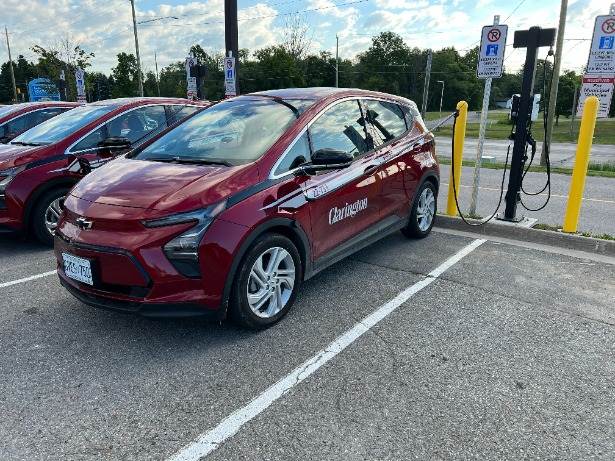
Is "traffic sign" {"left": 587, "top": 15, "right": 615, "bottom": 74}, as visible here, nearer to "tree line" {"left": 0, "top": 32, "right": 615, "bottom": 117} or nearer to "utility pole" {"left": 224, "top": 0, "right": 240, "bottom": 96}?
"utility pole" {"left": 224, "top": 0, "right": 240, "bottom": 96}

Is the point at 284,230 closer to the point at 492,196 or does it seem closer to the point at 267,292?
the point at 267,292

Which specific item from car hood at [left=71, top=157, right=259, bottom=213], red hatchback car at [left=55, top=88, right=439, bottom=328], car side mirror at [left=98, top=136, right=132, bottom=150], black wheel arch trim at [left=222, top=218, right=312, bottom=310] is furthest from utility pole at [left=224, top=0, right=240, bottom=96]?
black wheel arch trim at [left=222, top=218, right=312, bottom=310]

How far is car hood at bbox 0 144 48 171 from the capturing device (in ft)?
17.5

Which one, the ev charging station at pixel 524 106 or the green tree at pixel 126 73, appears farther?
the green tree at pixel 126 73

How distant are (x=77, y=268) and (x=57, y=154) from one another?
3.01 meters

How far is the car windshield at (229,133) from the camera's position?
3.72m

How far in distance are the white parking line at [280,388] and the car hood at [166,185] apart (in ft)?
4.03

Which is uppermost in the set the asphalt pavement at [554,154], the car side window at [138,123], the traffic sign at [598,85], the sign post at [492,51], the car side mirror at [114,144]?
the sign post at [492,51]

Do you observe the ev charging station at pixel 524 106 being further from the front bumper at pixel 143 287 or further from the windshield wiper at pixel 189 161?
the front bumper at pixel 143 287

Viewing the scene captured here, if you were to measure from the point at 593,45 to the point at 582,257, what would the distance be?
13.8ft

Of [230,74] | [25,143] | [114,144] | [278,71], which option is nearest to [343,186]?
[114,144]

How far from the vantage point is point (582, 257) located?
520 cm

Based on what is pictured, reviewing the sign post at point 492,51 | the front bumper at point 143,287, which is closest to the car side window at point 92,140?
the front bumper at point 143,287

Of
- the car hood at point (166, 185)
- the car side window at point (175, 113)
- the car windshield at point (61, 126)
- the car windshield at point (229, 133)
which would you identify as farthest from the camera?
the car side window at point (175, 113)
